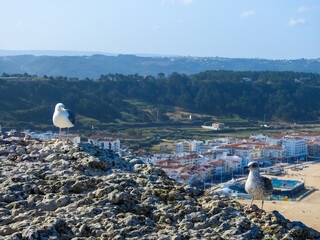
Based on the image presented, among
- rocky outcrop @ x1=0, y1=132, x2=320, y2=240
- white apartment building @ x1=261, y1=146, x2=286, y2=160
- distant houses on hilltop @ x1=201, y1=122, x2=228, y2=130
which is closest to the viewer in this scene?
rocky outcrop @ x1=0, y1=132, x2=320, y2=240

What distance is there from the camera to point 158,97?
91.9m

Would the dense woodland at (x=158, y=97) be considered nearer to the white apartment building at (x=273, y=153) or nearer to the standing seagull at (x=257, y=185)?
the white apartment building at (x=273, y=153)

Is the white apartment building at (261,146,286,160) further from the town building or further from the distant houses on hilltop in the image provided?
the distant houses on hilltop

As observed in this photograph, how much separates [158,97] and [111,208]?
8455 cm

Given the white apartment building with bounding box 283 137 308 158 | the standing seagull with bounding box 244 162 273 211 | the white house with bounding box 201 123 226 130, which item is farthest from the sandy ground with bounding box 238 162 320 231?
the white house with bounding box 201 123 226 130

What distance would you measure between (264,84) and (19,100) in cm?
4721

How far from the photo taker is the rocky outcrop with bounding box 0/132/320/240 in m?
6.99

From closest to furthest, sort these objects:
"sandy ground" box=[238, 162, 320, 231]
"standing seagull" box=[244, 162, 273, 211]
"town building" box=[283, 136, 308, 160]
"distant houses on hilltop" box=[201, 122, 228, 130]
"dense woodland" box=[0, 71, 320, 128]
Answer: "standing seagull" box=[244, 162, 273, 211]
"sandy ground" box=[238, 162, 320, 231]
"town building" box=[283, 136, 308, 160]
"dense woodland" box=[0, 71, 320, 128]
"distant houses on hilltop" box=[201, 122, 228, 130]

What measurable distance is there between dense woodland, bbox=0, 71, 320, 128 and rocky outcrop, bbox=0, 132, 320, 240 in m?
50.5

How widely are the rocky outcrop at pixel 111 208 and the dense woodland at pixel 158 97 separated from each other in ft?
166

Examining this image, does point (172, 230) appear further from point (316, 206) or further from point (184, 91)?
point (184, 91)

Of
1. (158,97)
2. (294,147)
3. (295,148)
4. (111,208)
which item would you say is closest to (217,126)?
(295,148)

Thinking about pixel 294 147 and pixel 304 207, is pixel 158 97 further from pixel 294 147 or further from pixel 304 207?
pixel 304 207

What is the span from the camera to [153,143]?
56.1 m
